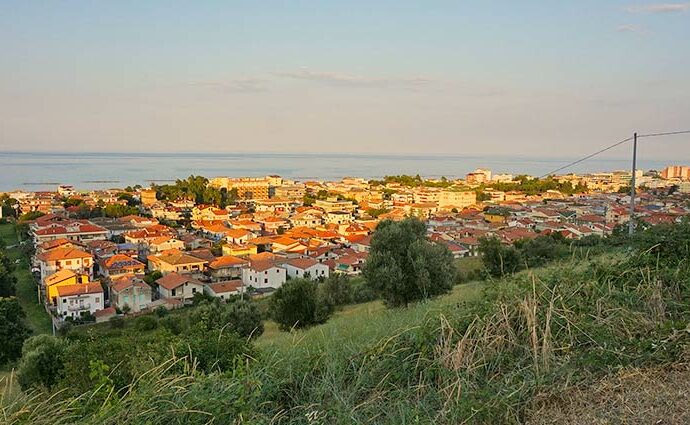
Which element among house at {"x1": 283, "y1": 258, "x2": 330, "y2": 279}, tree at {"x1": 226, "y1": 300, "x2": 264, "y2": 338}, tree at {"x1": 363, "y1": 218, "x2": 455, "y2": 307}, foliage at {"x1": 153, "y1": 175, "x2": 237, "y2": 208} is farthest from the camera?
foliage at {"x1": 153, "y1": 175, "x2": 237, "y2": 208}

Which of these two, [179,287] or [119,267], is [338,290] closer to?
[179,287]

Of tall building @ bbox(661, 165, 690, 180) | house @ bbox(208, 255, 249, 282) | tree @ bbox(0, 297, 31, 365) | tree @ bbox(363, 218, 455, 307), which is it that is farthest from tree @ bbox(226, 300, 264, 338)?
tall building @ bbox(661, 165, 690, 180)

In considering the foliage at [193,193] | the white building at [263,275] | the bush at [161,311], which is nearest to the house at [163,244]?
the white building at [263,275]

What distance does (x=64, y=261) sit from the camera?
26.5 meters

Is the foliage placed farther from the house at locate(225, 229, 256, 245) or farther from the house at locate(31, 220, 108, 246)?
the house at locate(225, 229, 256, 245)

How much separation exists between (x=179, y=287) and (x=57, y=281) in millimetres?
5298

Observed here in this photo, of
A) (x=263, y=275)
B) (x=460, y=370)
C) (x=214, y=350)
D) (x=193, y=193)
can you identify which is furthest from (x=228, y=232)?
(x=460, y=370)

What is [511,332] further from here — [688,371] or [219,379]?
[219,379]

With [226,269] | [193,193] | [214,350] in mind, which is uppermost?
[214,350]

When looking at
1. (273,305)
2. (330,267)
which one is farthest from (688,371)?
(330,267)

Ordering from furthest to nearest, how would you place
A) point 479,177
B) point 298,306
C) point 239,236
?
point 479,177 < point 239,236 < point 298,306

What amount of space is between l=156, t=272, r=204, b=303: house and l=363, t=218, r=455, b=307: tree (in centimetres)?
1599

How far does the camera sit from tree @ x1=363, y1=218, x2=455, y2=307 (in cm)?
1011

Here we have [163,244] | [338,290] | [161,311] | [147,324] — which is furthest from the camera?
[163,244]
